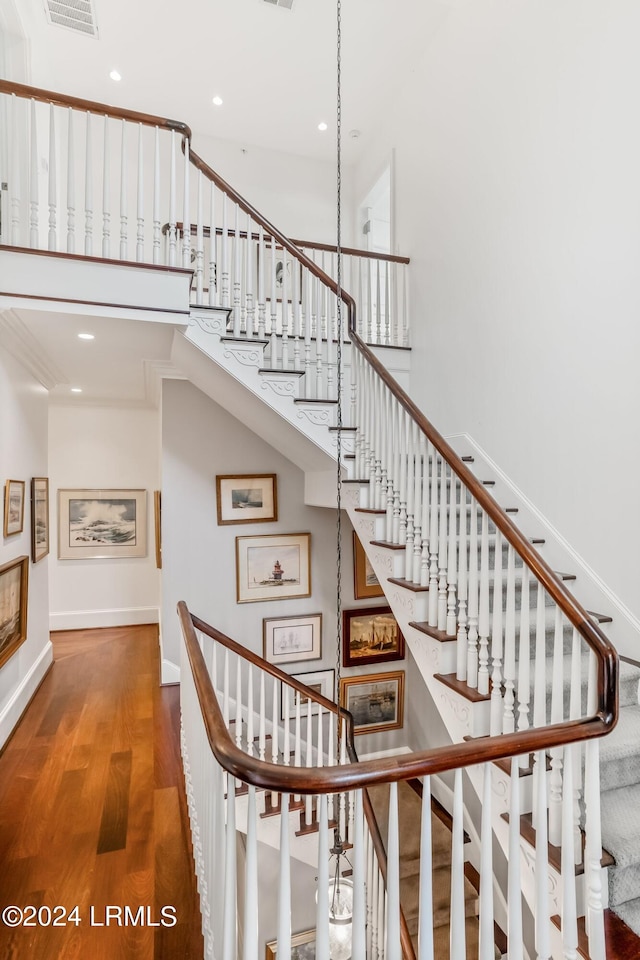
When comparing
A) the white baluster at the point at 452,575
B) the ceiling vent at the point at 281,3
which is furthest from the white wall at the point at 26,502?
the ceiling vent at the point at 281,3

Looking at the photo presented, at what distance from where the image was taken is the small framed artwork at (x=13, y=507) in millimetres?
3152

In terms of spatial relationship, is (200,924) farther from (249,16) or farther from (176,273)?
(249,16)

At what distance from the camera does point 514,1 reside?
10.9 ft

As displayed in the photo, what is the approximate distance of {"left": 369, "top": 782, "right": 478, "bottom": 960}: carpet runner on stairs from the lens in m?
3.19

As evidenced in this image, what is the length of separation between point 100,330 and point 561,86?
127 inches

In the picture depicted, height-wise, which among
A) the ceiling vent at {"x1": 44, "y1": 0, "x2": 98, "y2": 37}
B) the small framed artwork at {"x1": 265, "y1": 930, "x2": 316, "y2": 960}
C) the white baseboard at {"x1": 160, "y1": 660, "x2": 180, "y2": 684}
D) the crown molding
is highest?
the ceiling vent at {"x1": 44, "y1": 0, "x2": 98, "y2": 37}

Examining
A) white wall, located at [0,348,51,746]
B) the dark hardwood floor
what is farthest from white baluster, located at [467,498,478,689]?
white wall, located at [0,348,51,746]

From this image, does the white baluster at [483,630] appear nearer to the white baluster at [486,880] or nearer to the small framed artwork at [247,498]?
the white baluster at [486,880]

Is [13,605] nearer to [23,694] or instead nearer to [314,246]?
[23,694]

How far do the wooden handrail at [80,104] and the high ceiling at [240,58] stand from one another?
147 centimetres

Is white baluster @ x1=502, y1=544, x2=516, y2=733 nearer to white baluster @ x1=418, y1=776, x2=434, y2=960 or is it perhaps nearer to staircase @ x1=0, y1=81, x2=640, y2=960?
staircase @ x1=0, y1=81, x2=640, y2=960

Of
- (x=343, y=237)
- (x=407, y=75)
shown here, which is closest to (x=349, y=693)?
(x=343, y=237)

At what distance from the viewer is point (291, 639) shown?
4.57m

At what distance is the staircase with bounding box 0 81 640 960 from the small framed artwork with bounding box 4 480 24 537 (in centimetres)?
144
